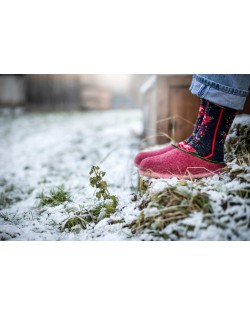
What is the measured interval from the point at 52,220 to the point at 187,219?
0.55 m

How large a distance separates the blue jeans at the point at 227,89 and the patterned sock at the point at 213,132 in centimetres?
3

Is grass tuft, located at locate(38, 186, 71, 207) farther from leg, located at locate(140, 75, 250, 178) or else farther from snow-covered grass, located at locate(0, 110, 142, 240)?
leg, located at locate(140, 75, 250, 178)

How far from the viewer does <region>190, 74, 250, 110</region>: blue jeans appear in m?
1.01

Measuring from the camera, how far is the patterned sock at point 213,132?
1047 millimetres

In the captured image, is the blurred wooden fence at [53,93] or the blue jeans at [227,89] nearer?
the blue jeans at [227,89]

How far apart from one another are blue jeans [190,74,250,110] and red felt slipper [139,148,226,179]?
217 millimetres

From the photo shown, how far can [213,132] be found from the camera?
1058 mm

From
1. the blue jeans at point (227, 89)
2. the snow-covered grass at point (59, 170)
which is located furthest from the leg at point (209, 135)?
the snow-covered grass at point (59, 170)

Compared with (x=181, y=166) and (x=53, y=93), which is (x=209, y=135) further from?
(x=53, y=93)

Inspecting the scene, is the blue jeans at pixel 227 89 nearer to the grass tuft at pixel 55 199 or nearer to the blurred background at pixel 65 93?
the grass tuft at pixel 55 199
